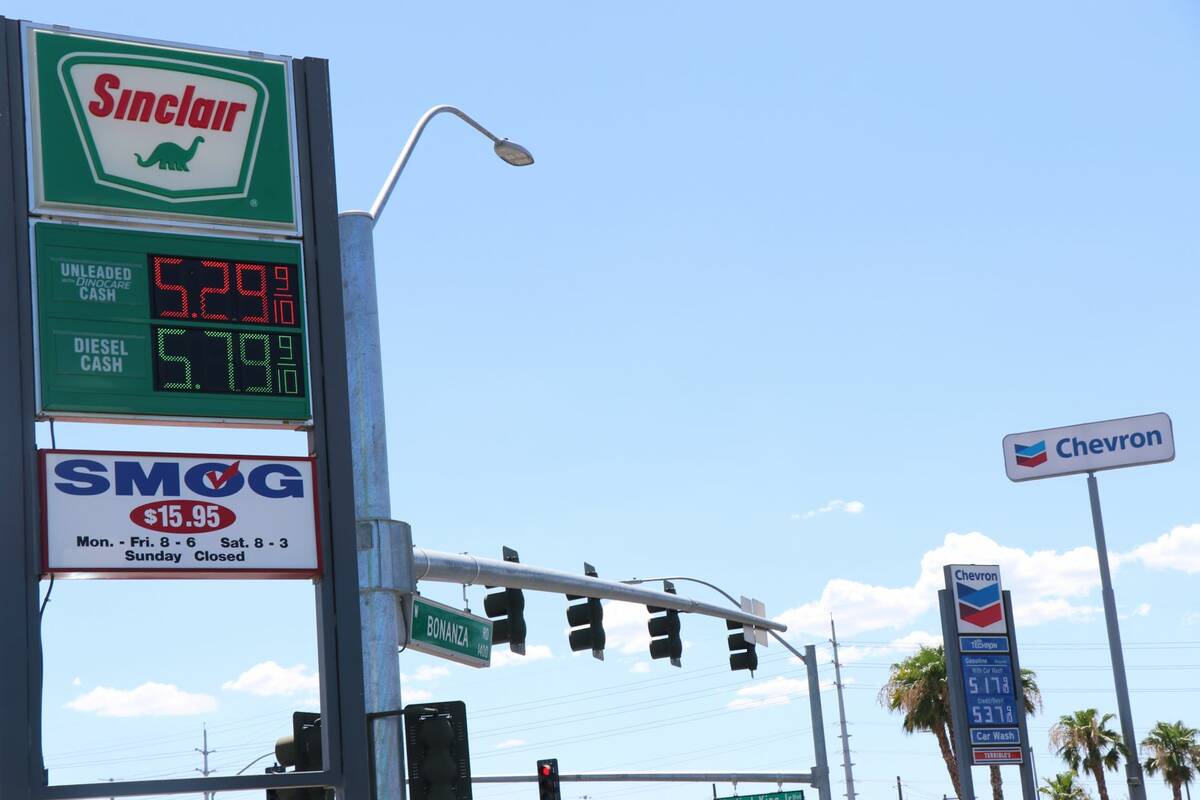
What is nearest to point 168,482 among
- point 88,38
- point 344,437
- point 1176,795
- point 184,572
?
point 184,572

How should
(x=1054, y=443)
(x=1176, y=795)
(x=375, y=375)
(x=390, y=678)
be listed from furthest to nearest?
1. (x=1176, y=795)
2. (x=1054, y=443)
3. (x=375, y=375)
4. (x=390, y=678)

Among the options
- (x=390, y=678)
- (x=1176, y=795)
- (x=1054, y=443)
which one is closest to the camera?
(x=390, y=678)

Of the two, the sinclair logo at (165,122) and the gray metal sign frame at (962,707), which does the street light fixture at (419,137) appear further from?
the gray metal sign frame at (962,707)

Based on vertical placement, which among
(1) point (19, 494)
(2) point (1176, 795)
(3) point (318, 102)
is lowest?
(2) point (1176, 795)

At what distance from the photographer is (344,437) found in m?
14.3

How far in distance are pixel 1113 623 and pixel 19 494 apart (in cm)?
1624

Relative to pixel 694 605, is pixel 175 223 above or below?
above

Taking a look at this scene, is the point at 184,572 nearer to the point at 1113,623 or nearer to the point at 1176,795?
the point at 1113,623

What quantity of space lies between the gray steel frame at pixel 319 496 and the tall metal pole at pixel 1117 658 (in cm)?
1224

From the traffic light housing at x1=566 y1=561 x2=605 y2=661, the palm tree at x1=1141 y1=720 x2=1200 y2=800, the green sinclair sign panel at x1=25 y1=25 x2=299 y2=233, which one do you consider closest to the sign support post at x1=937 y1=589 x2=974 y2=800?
the traffic light housing at x1=566 y1=561 x2=605 y2=661

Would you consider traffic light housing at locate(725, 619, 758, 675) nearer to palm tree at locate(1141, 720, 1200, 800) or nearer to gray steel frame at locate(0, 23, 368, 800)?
gray steel frame at locate(0, 23, 368, 800)

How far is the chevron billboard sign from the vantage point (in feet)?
85.6

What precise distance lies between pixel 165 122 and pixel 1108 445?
16.4m

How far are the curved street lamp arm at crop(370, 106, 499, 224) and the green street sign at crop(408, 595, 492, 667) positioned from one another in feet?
13.0
